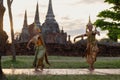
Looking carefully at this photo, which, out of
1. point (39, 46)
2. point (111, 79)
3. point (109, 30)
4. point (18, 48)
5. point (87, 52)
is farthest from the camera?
point (18, 48)

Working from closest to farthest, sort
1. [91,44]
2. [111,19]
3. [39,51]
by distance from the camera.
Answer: [39,51]
[91,44]
[111,19]

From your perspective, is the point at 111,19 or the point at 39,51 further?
the point at 111,19

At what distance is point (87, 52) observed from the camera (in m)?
21.8

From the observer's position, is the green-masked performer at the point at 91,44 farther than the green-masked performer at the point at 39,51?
Yes

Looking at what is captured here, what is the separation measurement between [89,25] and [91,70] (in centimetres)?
210

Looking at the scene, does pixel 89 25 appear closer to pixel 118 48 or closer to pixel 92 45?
pixel 92 45

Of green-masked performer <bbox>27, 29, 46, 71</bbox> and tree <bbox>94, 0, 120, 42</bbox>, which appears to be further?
tree <bbox>94, 0, 120, 42</bbox>

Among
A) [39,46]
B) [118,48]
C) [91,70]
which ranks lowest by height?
Result: [118,48]

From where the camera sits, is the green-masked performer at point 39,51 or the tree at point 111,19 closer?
the green-masked performer at point 39,51

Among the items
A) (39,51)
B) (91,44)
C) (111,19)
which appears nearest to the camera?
(39,51)

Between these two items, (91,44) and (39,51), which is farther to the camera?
(91,44)

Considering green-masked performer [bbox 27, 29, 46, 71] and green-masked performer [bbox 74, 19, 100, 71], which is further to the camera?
green-masked performer [bbox 74, 19, 100, 71]

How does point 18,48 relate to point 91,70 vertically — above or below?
below

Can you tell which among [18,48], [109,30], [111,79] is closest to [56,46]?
[18,48]
